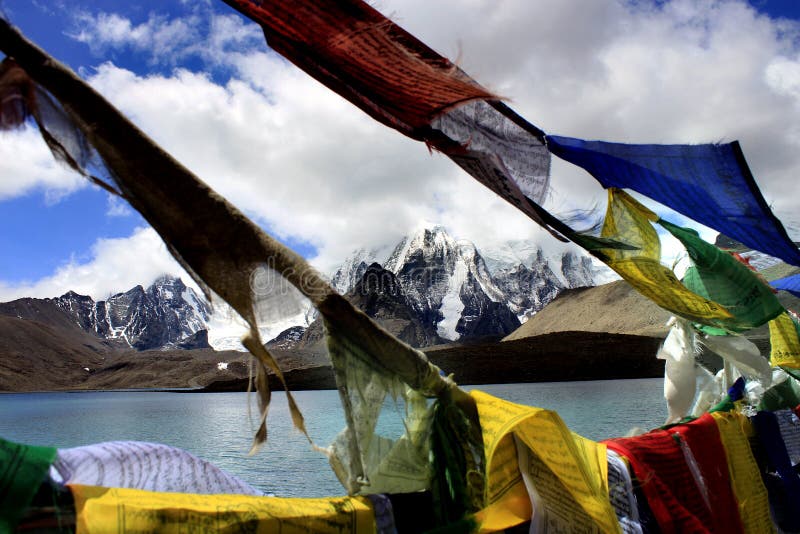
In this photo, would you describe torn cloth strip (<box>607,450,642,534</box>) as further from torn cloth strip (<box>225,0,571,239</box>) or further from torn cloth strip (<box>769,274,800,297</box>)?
torn cloth strip (<box>769,274,800,297</box>)

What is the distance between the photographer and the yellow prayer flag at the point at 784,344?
3393 mm

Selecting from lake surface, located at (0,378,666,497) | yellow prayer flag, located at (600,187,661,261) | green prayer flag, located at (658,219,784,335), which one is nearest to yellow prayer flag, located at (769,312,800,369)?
green prayer flag, located at (658,219,784,335)

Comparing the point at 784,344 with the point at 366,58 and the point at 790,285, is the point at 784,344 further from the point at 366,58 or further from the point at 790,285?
the point at 366,58

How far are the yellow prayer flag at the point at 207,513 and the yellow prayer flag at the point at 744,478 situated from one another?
1.79 m

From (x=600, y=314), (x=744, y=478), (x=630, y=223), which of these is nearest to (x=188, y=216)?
(x=630, y=223)

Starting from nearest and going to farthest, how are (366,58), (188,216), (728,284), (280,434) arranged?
(188,216) < (366,58) < (728,284) < (280,434)

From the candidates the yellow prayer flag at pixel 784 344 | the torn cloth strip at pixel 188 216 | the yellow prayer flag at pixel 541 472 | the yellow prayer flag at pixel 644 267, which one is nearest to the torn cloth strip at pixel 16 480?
the torn cloth strip at pixel 188 216

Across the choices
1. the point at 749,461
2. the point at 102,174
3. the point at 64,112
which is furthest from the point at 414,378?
the point at 749,461

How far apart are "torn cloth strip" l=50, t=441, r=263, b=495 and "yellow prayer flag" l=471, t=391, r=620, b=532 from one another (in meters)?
0.51

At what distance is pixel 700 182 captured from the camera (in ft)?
8.84

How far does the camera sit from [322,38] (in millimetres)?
1727

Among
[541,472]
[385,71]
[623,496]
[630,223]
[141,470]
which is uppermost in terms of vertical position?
[385,71]

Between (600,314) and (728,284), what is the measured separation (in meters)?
75.8

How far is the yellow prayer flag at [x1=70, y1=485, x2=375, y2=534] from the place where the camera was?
0.88 metres
